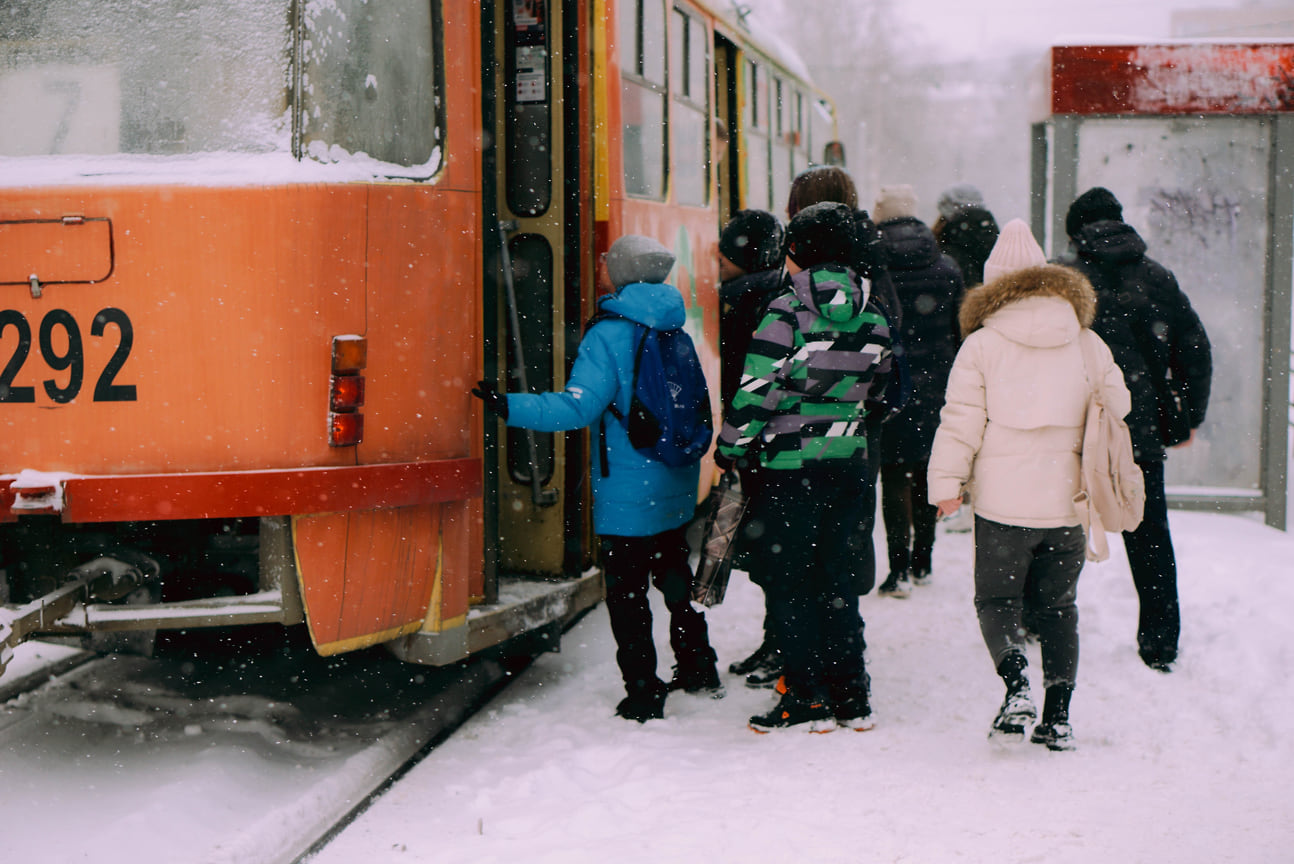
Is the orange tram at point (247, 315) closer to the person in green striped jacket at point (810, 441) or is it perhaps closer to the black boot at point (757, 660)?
the person in green striped jacket at point (810, 441)

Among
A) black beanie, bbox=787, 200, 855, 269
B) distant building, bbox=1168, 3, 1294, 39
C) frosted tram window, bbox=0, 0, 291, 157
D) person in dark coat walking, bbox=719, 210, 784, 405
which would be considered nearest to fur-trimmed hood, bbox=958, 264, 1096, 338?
black beanie, bbox=787, 200, 855, 269

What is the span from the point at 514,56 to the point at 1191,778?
3.50 metres

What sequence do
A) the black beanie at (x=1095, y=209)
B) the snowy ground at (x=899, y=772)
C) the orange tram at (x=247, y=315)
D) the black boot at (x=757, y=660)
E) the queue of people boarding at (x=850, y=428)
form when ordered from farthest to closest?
1. the black boot at (x=757, y=660)
2. the black beanie at (x=1095, y=209)
3. the queue of people boarding at (x=850, y=428)
4. the orange tram at (x=247, y=315)
5. the snowy ground at (x=899, y=772)

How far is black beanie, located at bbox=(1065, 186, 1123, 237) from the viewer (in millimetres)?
5336

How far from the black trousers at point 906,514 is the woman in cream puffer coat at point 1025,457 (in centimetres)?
183

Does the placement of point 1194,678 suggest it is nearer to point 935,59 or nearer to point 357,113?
point 357,113

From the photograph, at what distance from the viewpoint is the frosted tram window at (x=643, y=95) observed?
579 cm

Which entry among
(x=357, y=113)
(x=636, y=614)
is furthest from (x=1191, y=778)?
(x=357, y=113)

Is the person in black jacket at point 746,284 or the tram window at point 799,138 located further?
the tram window at point 799,138

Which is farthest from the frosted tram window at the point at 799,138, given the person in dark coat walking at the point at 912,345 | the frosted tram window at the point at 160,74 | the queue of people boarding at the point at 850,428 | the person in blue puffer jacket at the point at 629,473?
the frosted tram window at the point at 160,74

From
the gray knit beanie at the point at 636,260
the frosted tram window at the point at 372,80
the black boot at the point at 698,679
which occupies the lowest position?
the black boot at the point at 698,679

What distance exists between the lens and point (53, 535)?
412 cm

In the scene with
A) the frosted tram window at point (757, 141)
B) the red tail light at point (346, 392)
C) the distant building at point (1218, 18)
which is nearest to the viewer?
the red tail light at point (346, 392)

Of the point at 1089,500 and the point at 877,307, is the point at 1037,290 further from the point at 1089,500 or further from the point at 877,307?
the point at 1089,500
